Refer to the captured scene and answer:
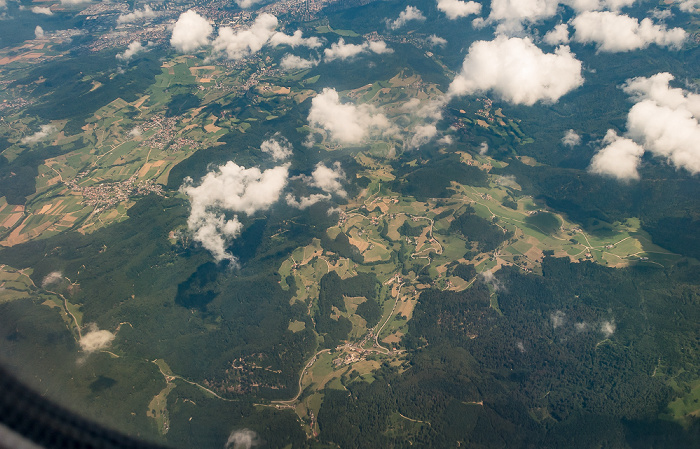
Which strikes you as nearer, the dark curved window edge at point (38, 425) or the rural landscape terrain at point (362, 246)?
the dark curved window edge at point (38, 425)

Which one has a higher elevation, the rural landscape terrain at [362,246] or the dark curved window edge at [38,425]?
the dark curved window edge at [38,425]

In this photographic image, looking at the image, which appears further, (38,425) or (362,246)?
(362,246)

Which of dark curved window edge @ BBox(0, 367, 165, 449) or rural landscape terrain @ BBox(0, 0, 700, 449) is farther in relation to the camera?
rural landscape terrain @ BBox(0, 0, 700, 449)

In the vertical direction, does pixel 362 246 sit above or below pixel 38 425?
below

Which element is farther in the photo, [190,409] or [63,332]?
[63,332]

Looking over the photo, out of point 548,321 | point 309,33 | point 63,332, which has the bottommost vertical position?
point 548,321

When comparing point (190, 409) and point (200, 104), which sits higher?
point (200, 104)

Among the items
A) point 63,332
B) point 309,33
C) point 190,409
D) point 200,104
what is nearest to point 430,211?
point 190,409

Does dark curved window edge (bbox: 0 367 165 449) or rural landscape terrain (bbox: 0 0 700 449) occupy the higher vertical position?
dark curved window edge (bbox: 0 367 165 449)

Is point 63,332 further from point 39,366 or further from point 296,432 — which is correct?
point 296,432

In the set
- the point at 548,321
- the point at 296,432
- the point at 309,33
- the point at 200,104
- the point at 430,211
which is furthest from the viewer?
the point at 309,33

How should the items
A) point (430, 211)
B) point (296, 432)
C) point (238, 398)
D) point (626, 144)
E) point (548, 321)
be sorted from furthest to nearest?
point (626, 144), point (430, 211), point (548, 321), point (238, 398), point (296, 432)
